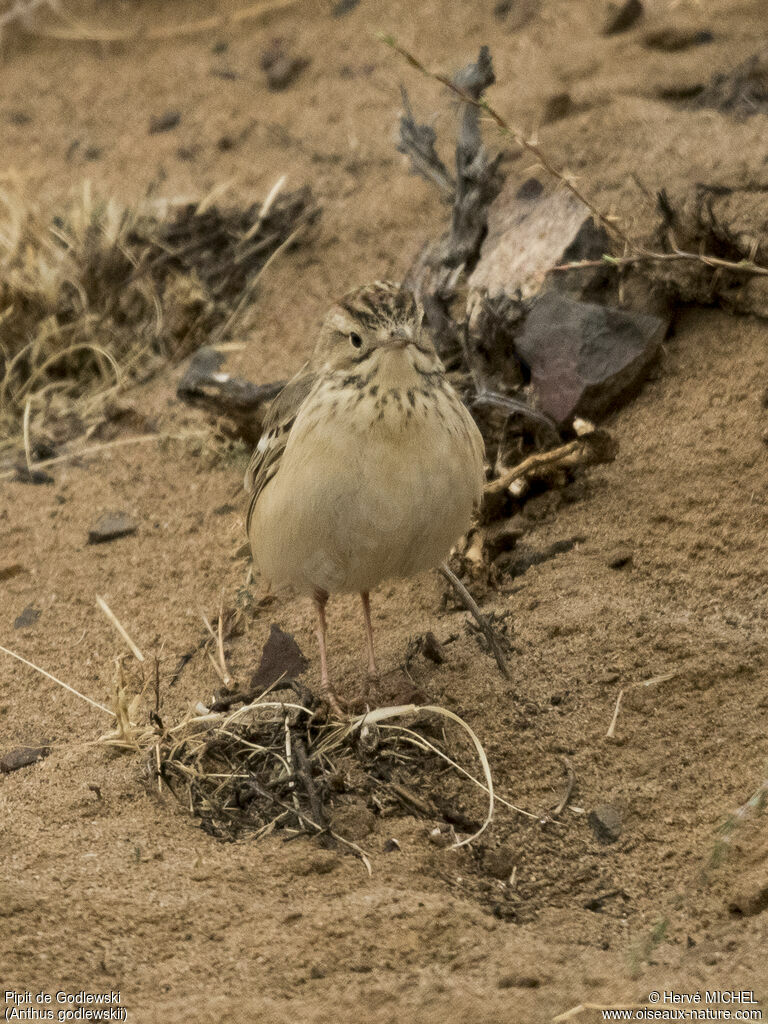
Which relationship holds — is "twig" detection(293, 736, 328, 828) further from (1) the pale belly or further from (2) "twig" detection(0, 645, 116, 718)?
(2) "twig" detection(0, 645, 116, 718)

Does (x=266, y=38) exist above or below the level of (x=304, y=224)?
above

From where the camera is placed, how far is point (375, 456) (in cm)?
371

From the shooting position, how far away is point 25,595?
550 cm

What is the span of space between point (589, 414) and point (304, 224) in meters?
2.78

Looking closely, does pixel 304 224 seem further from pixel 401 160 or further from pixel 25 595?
pixel 25 595

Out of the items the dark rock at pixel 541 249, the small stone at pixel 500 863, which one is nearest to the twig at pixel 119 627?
the small stone at pixel 500 863

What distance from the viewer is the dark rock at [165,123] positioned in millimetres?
8852

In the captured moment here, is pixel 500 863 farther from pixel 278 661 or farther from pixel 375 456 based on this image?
pixel 278 661

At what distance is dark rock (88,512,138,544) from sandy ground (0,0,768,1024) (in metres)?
0.05

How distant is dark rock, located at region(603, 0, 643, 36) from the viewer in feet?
26.6

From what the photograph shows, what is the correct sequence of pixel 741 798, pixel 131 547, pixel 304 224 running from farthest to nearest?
pixel 304 224 → pixel 131 547 → pixel 741 798

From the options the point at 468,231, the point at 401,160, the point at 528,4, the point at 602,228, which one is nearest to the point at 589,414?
the point at 602,228

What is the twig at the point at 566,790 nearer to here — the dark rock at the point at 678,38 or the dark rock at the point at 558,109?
the dark rock at the point at 558,109

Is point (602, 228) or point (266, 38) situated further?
point (266, 38)
